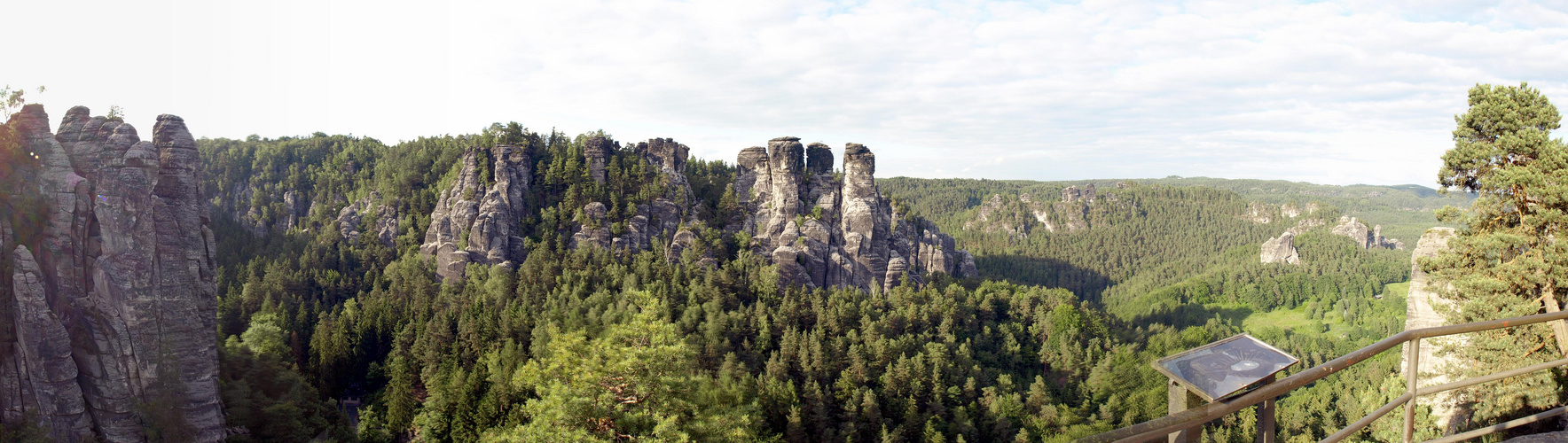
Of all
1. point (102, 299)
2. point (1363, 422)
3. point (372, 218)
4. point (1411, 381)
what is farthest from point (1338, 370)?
point (372, 218)

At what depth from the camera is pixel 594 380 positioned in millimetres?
21219

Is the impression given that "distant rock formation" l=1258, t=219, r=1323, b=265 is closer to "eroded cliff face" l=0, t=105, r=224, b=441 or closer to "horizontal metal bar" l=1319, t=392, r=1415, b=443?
"horizontal metal bar" l=1319, t=392, r=1415, b=443

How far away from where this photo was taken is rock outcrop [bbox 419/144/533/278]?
70.1 m

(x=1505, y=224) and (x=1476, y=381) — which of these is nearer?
(x=1476, y=381)

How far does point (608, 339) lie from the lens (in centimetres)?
2266

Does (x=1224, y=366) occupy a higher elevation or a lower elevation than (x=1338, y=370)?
lower

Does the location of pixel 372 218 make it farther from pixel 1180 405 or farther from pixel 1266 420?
pixel 1266 420

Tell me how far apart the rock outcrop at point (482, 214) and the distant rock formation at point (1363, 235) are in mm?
204905

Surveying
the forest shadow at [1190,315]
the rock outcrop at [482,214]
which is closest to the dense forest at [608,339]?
the rock outcrop at [482,214]

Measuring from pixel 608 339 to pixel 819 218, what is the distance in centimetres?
5756

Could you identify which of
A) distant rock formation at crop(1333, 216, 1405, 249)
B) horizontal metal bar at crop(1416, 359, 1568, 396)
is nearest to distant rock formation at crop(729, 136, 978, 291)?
horizontal metal bar at crop(1416, 359, 1568, 396)

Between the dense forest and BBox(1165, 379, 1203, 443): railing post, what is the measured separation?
52.5 ft

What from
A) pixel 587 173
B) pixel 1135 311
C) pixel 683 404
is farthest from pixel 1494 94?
pixel 1135 311

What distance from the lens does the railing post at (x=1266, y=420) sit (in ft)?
19.3
